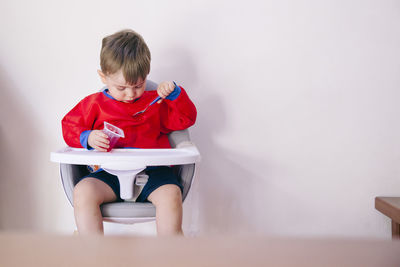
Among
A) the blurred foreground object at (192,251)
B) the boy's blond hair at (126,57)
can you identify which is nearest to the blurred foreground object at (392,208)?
the boy's blond hair at (126,57)

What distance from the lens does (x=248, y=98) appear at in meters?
1.62

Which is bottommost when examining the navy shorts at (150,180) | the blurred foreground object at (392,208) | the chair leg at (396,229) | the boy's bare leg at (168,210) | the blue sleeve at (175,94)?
the chair leg at (396,229)

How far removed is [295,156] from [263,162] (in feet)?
0.44

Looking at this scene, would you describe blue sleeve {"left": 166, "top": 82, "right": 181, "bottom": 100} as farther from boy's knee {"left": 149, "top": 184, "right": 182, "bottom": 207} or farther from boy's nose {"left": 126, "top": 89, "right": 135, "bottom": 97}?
boy's knee {"left": 149, "top": 184, "right": 182, "bottom": 207}

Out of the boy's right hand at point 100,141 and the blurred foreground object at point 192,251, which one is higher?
the blurred foreground object at point 192,251

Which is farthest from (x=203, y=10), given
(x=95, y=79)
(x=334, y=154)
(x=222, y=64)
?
(x=334, y=154)

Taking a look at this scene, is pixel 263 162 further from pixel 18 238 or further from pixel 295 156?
pixel 18 238

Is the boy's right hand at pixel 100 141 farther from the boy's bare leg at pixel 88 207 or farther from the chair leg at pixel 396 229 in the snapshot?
the chair leg at pixel 396 229

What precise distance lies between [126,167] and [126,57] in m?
0.36

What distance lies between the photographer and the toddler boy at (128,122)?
3.57 ft

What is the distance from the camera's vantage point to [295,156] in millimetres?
1646

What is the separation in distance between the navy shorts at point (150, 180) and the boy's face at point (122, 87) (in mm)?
239

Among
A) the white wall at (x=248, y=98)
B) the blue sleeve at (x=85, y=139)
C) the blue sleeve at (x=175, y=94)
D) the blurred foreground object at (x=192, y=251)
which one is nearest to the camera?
the blurred foreground object at (x=192, y=251)

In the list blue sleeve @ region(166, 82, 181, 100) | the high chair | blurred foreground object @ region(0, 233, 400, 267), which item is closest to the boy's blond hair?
blue sleeve @ region(166, 82, 181, 100)
